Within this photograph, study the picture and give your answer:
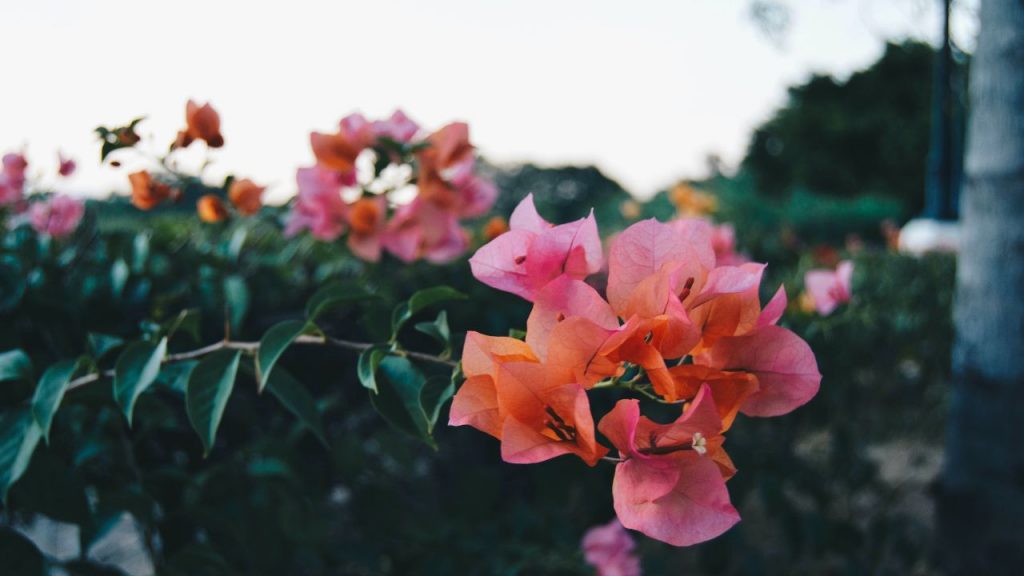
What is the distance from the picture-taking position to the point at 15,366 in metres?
0.84

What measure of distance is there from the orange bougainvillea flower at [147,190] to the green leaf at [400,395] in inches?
26.8

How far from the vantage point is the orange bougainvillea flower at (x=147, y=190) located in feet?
3.98

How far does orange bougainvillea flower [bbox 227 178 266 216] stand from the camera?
4.39ft

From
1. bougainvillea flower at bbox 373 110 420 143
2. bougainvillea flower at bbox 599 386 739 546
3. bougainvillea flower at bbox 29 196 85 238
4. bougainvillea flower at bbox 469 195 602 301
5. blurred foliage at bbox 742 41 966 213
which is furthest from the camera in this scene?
blurred foliage at bbox 742 41 966 213

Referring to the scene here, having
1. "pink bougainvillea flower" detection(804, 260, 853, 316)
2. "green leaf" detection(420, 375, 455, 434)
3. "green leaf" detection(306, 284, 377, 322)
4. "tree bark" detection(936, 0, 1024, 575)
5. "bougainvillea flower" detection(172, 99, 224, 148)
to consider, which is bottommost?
"tree bark" detection(936, 0, 1024, 575)

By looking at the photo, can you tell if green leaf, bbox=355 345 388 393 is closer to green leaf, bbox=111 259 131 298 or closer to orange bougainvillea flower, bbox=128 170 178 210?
orange bougainvillea flower, bbox=128 170 178 210

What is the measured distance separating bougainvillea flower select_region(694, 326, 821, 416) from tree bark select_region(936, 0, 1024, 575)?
1505 millimetres

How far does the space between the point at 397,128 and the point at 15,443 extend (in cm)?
80

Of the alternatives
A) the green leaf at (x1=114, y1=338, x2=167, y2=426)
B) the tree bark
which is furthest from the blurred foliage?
the green leaf at (x1=114, y1=338, x2=167, y2=426)

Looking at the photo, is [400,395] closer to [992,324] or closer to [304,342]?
[304,342]

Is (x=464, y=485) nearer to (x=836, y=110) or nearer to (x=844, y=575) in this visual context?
(x=844, y=575)

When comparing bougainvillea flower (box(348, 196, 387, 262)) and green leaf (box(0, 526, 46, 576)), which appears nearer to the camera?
green leaf (box(0, 526, 46, 576))

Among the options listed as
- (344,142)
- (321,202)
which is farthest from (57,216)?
(344,142)

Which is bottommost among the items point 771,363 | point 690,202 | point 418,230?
point 690,202
